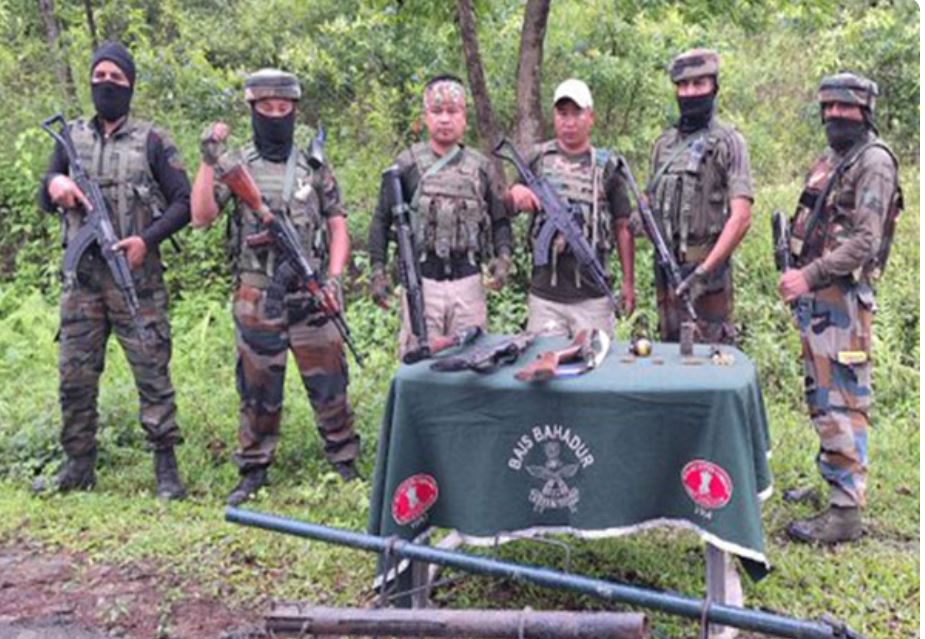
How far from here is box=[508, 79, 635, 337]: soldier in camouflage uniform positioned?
5160 millimetres

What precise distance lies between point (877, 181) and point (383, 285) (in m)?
2.49

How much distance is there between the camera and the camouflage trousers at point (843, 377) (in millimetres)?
4648

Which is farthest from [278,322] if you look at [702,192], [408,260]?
[702,192]

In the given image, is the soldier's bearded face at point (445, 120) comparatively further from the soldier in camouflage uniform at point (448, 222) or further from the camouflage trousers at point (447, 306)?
the camouflage trousers at point (447, 306)

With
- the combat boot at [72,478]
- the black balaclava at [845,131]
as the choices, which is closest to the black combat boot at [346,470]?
the combat boot at [72,478]

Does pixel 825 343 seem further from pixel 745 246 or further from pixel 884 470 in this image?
pixel 745 246

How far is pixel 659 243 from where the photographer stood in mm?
5105

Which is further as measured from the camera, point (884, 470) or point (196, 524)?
point (884, 470)

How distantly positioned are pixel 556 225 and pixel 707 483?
75.2 inches

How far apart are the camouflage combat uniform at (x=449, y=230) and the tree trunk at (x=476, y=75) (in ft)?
9.10

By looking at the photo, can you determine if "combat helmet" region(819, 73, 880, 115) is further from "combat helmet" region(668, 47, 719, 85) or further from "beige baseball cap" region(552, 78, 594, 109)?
"beige baseball cap" region(552, 78, 594, 109)

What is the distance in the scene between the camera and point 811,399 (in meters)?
4.85

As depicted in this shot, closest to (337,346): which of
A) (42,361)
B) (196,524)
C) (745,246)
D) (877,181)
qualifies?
(196,524)

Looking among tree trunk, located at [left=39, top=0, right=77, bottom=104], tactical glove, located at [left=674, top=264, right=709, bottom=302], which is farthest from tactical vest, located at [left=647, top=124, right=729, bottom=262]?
tree trunk, located at [left=39, top=0, right=77, bottom=104]
